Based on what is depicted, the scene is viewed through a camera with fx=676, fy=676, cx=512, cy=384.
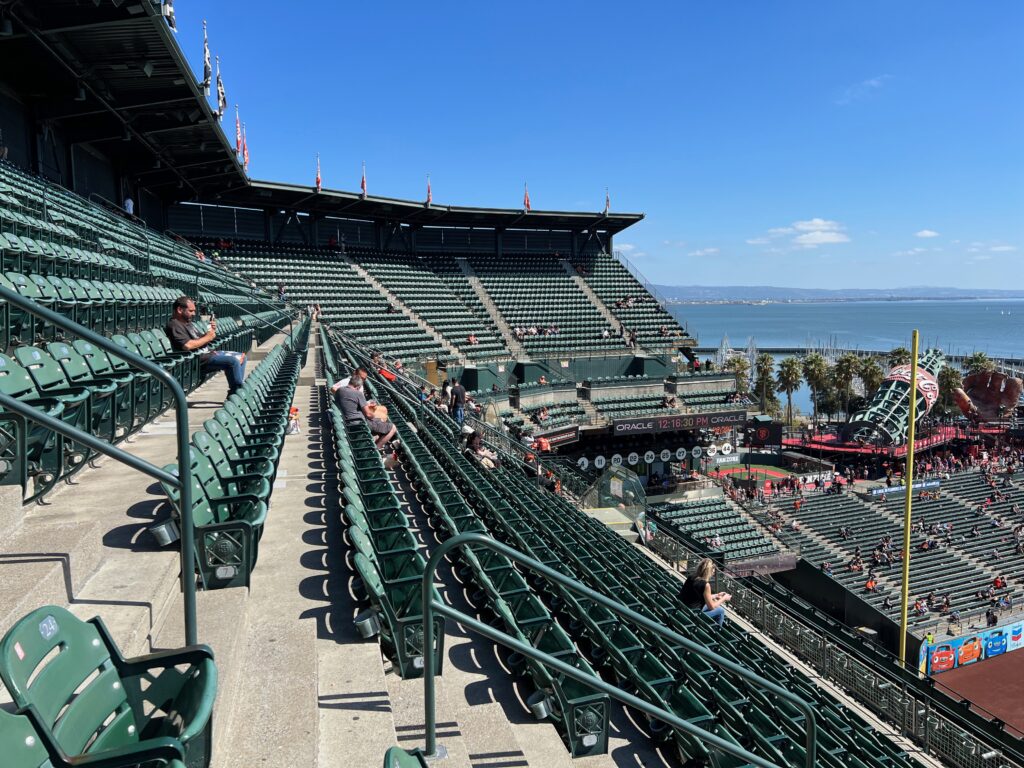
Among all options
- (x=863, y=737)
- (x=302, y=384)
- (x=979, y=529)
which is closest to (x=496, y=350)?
(x=302, y=384)

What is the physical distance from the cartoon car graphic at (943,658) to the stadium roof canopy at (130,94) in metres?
27.3

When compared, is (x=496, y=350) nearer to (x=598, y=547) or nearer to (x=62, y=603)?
(x=598, y=547)

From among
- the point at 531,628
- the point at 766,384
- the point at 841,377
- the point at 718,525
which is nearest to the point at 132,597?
the point at 531,628

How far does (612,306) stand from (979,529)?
23230 mm

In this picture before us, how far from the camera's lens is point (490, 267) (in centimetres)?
4519

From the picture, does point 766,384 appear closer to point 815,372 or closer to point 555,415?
point 815,372

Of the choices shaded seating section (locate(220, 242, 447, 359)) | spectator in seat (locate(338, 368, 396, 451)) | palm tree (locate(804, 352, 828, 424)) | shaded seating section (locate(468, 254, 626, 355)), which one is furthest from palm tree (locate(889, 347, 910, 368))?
spectator in seat (locate(338, 368, 396, 451))

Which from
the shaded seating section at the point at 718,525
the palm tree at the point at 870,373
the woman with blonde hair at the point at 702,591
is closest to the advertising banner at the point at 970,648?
the shaded seating section at the point at 718,525

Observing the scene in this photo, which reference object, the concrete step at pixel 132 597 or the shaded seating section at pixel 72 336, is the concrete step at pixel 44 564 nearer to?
the concrete step at pixel 132 597

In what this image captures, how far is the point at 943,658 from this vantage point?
20047 mm

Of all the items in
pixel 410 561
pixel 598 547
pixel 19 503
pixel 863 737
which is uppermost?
pixel 19 503

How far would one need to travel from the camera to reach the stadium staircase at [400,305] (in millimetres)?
34562

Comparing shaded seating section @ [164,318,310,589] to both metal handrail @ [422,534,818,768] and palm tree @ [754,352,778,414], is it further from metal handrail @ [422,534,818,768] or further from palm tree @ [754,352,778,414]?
palm tree @ [754,352,778,414]

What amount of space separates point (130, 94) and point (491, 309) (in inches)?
882
